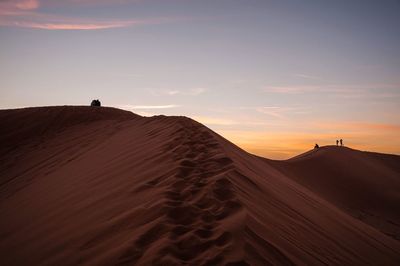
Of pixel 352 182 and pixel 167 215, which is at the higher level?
pixel 167 215

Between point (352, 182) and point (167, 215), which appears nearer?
point (167, 215)

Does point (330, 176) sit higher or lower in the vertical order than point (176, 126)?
lower

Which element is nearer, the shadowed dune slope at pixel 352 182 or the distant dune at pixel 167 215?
the distant dune at pixel 167 215

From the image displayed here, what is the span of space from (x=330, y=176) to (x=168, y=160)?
48.1 ft

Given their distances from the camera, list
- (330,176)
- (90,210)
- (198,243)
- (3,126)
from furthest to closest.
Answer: (330,176) < (3,126) < (90,210) < (198,243)

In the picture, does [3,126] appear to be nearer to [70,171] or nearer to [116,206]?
[70,171]

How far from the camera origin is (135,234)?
2951 millimetres

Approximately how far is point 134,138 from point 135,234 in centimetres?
514

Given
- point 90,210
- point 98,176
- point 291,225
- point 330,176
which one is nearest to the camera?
point 291,225

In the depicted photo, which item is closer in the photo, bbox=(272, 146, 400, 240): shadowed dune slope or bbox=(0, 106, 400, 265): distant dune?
bbox=(0, 106, 400, 265): distant dune

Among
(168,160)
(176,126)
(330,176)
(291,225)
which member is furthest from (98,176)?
(330,176)

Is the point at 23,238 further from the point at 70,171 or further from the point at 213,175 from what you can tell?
the point at 70,171

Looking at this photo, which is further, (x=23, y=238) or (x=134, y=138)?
(x=134, y=138)

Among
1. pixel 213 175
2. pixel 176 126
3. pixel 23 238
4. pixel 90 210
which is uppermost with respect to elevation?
pixel 176 126
